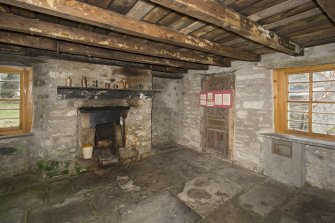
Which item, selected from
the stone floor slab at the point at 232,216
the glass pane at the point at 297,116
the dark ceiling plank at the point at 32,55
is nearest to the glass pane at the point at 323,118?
the glass pane at the point at 297,116

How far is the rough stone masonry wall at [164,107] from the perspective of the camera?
6.55 meters

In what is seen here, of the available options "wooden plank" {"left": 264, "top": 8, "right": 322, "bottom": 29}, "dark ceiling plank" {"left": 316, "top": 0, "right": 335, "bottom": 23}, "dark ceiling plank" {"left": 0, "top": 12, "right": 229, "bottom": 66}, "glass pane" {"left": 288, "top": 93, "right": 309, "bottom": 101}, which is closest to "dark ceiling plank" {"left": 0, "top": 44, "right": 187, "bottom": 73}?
"dark ceiling plank" {"left": 0, "top": 12, "right": 229, "bottom": 66}

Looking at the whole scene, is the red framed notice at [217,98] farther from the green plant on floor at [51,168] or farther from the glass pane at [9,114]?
the glass pane at [9,114]

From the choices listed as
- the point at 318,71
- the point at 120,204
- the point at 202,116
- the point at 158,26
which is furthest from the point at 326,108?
the point at 120,204

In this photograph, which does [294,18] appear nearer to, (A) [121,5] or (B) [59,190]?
(A) [121,5]

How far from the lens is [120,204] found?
2990mm

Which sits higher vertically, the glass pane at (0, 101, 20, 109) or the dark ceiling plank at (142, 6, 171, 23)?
the dark ceiling plank at (142, 6, 171, 23)

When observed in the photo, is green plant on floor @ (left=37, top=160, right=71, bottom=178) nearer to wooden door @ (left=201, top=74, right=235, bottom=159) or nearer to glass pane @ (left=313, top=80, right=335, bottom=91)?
wooden door @ (left=201, top=74, right=235, bottom=159)

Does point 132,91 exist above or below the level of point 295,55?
below

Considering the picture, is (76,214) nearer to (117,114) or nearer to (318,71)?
(117,114)

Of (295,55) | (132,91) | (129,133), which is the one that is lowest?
(129,133)

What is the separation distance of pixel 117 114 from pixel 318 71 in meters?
4.59

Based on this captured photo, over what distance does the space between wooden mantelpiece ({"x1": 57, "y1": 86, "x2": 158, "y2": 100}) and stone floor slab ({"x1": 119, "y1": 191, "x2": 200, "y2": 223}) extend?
8.44ft

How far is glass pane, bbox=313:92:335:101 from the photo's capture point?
3320 mm
